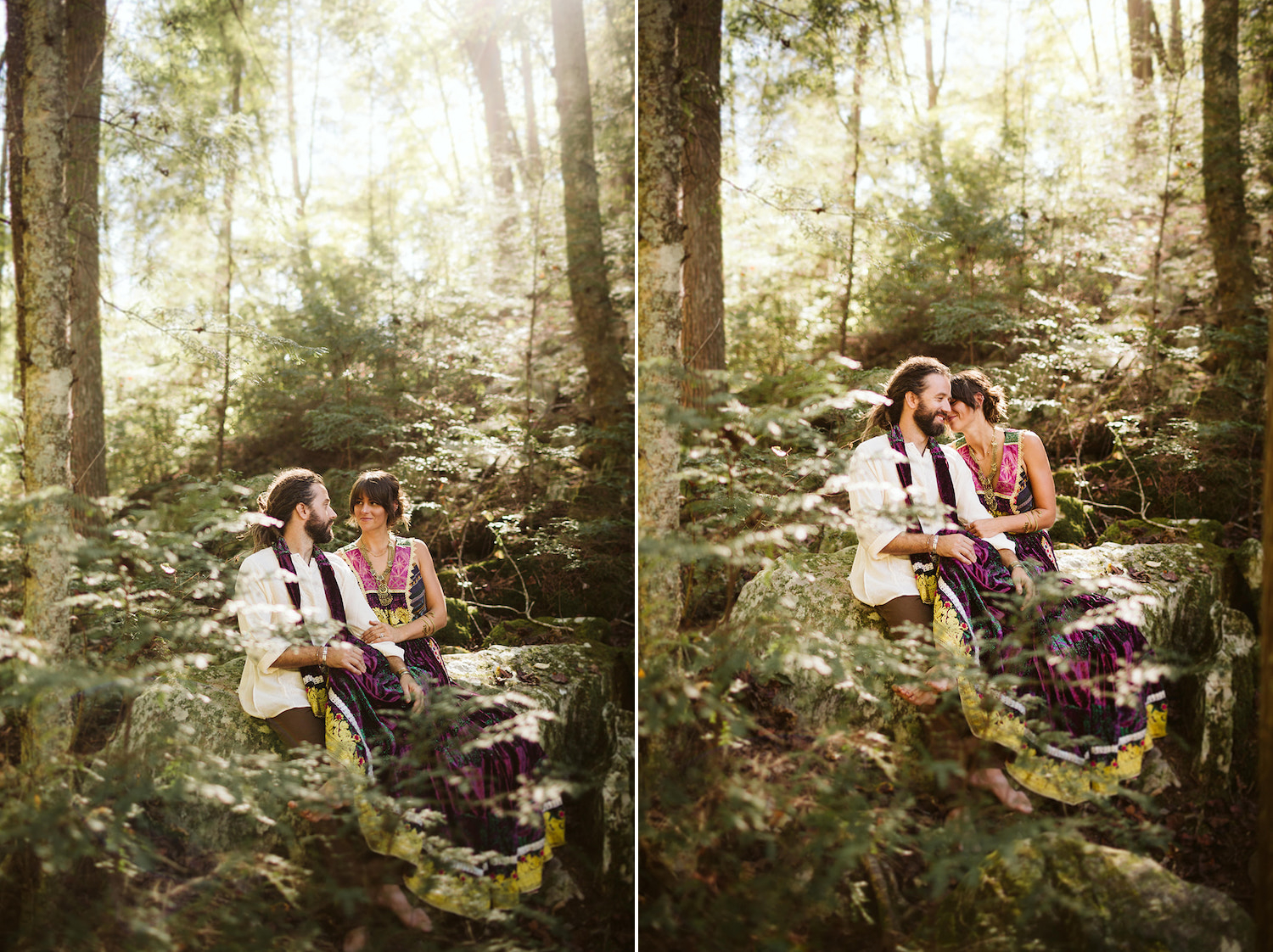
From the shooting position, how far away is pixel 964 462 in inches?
105

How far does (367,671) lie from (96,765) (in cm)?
71

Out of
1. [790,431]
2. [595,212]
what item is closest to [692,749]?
[790,431]

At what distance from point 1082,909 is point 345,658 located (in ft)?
7.22

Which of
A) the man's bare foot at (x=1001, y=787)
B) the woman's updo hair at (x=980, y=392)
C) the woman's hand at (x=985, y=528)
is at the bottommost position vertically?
the man's bare foot at (x=1001, y=787)

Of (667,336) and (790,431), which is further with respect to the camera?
(667,336)

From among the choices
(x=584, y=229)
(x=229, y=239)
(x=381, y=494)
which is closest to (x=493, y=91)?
(x=584, y=229)

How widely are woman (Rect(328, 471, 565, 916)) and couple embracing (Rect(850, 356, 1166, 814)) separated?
125cm

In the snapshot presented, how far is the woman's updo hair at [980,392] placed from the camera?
2.69 metres

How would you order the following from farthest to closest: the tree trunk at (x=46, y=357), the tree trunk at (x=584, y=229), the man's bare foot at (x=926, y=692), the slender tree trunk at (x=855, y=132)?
1. the slender tree trunk at (x=855, y=132)
2. the tree trunk at (x=584, y=229)
3. the man's bare foot at (x=926, y=692)
4. the tree trunk at (x=46, y=357)

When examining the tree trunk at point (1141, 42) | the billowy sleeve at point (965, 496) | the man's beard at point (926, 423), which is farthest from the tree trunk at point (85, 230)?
the tree trunk at point (1141, 42)

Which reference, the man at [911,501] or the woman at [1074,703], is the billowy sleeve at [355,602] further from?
the woman at [1074,703]

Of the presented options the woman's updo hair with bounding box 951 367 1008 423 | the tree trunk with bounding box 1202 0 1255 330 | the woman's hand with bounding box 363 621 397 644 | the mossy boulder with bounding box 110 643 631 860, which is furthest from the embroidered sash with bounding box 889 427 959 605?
the woman's hand with bounding box 363 621 397 644

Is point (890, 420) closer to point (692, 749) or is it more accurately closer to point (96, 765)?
point (692, 749)

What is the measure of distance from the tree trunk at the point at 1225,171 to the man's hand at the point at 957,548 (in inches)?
45.5
